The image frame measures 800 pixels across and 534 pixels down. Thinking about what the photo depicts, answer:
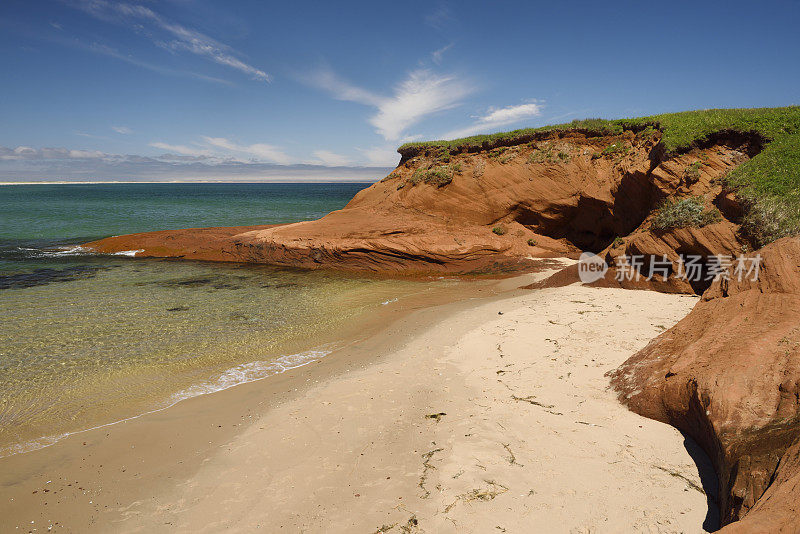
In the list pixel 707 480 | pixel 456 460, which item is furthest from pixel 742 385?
pixel 456 460

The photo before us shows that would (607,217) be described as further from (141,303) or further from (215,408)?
(141,303)

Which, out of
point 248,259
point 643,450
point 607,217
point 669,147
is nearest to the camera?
point 643,450

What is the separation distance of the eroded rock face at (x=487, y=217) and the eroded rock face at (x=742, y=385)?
10551mm

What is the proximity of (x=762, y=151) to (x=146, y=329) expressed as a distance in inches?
714

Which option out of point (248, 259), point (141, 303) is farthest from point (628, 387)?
point (248, 259)

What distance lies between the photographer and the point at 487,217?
61.4 ft

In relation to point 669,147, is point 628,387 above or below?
below

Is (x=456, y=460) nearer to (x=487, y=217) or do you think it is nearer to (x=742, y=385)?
(x=742, y=385)

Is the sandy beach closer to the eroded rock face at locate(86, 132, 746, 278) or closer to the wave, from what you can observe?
the wave

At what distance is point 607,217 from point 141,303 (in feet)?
60.9

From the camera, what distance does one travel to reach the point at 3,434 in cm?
568

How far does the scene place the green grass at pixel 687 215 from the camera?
10148 mm

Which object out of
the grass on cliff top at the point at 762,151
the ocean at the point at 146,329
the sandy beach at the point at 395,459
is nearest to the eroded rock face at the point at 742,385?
the sandy beach at the point at 395,459

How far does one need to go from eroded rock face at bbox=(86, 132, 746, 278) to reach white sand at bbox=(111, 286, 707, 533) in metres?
10.4
